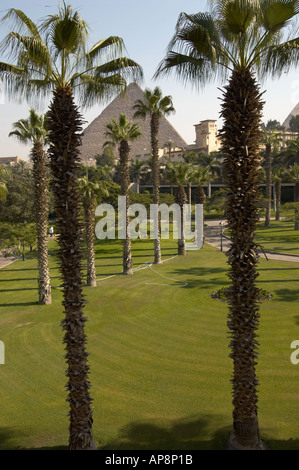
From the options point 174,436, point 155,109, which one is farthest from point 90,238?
point 174,436

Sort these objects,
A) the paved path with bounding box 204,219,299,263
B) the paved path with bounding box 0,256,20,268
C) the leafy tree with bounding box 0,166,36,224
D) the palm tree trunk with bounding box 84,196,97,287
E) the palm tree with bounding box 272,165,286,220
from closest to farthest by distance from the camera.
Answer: the palm tree trunk with bounding box 84,196,97,287 → the paved path with bounding box 204,219,299,263 → the paved path with bounding box 0,256,20,268 → the leafy tree with bounding box 0,166,36,224 → the palm tree with bounding box 272,165,286,220

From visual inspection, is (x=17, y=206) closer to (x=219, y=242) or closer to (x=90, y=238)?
(x=90, y=238)

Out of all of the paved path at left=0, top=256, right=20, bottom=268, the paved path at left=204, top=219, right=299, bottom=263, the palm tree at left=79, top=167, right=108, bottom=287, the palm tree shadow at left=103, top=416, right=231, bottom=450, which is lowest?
the palm tree shadow at left=103, top=416, right=231, bottom=450

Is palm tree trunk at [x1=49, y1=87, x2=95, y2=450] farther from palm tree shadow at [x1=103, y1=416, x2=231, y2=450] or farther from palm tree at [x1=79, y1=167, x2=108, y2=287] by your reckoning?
palm tree at [x1=79, y1=167, x2=108, y2=287]

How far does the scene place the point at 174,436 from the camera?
28.3 ft

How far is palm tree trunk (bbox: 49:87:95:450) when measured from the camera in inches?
290

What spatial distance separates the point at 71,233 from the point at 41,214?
13.3 meters

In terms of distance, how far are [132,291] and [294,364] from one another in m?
11.5

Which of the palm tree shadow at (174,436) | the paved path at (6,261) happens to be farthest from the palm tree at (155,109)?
the palm tree shadow at (174,436)

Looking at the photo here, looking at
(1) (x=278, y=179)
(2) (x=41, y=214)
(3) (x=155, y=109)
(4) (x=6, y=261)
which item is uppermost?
(3) (x=155, y=109)

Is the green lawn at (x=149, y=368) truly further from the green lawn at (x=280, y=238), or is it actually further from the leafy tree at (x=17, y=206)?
the leafy tree at (x=17, y=206)

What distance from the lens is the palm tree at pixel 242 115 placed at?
7133mm

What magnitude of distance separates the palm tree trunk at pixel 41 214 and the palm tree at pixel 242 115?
13.3 meters

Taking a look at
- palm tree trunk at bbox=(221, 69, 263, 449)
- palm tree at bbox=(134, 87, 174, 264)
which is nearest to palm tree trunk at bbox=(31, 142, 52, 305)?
palm tree at bbox=(134, 87, 174, 264)
